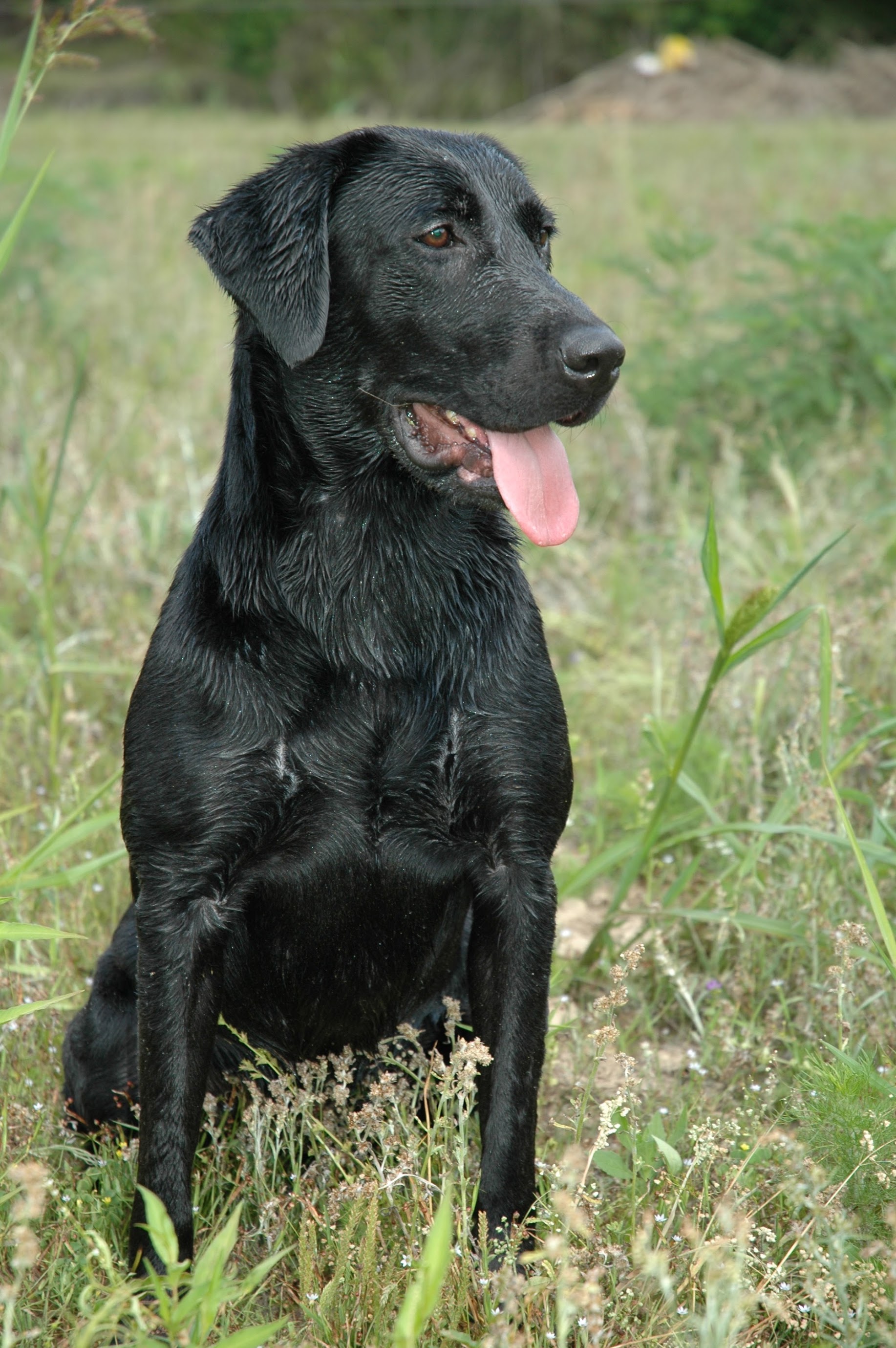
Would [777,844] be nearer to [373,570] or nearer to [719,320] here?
[373,570]

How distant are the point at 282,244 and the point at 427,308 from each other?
10.2 inches

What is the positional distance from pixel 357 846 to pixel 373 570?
0.47 meters

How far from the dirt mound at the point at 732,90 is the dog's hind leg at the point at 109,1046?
1918 centimetres

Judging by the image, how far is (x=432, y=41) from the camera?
3175 centimetres

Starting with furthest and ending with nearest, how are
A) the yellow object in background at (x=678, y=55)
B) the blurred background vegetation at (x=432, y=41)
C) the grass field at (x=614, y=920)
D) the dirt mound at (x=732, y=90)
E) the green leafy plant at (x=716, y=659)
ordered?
the blurred background vegetation at (x=432, y=41)
the yellow object in background at (x=678, y=55)
the dirt mound at (x=732, y=90)
the green leafy plant at (x=716, y=659)
the grass field at (x=614, y=920)

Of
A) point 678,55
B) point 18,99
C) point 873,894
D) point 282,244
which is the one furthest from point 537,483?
point 678,55

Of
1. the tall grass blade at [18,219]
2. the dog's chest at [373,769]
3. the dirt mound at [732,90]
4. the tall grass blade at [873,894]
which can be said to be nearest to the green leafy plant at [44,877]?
the dog's chest at [373,769]

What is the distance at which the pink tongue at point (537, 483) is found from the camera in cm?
217

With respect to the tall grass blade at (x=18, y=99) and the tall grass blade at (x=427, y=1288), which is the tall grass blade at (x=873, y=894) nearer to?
the tall grass blade at (x=427, y=1288)

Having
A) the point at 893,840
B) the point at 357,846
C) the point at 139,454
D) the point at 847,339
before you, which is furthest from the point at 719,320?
the point at 357,846

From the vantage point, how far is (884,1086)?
6.47 ft

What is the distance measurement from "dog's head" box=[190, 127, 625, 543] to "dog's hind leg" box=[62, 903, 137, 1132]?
1013 millimetres

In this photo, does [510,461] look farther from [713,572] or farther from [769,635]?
[769,635]

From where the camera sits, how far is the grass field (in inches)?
75.6
